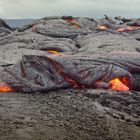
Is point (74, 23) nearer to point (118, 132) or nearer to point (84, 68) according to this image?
point (84, 68)

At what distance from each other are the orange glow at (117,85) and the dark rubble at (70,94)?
0.20 meters

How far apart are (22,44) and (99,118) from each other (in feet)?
35.0

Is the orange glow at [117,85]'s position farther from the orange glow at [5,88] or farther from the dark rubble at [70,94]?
the orange glow at [5,88]

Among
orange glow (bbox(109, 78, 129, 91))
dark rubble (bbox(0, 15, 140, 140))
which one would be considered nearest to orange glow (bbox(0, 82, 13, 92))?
dark rubble (bbox(0, 15, 140, 140))

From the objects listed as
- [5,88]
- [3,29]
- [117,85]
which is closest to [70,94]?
[117,85]

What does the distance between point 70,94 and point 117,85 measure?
1707 millimetres

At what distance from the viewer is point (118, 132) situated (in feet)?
28.2

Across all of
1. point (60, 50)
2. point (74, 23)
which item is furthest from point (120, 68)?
point (74, 23)

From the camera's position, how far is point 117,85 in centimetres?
1182

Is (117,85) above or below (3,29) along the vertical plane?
above

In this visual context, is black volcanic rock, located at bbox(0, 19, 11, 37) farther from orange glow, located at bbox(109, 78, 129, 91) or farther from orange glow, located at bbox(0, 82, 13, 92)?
orange glow, located at bbox(109, 78, 129, 91)

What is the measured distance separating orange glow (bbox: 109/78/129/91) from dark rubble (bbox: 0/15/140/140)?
0.20 metres

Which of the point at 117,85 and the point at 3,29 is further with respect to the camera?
the point at 3,29

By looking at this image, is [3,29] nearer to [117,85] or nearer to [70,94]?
[117,85]
